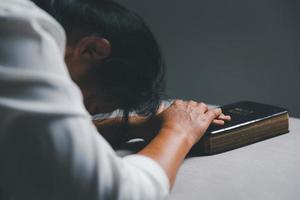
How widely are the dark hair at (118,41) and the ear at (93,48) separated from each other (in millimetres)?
19

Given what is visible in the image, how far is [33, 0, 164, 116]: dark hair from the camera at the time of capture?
2.38 ft

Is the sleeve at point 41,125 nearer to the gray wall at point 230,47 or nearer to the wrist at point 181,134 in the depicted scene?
the wrist at point 181,134

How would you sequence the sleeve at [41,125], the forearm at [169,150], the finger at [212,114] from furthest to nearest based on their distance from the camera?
the finger at [212,114]
the forearm at [169,150]
the sleeve at [41,125]

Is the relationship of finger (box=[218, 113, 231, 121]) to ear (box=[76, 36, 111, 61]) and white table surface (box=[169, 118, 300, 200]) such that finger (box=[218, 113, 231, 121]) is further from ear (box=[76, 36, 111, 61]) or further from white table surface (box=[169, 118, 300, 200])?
ear (box=[76, 36, 111, 61])

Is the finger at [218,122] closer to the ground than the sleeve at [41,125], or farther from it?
closer to the ground

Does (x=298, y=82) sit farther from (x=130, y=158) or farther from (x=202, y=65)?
(x=130, y=158)

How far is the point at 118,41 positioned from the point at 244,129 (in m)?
0.29

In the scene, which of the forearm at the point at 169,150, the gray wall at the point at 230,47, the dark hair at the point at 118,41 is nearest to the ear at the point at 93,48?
the dark hair at the point at 118,41

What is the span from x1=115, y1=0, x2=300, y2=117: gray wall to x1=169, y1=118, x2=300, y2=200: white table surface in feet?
2.42

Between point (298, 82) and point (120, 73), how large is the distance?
38.8 inches

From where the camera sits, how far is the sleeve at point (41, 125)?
462 millimetres

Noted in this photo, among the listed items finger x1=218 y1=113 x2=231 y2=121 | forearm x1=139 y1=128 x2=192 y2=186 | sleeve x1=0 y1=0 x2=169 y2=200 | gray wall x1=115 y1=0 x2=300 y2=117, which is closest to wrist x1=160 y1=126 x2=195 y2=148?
forearm x1=139 y1=128 x2=192 y2=186

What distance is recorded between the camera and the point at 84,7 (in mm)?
738

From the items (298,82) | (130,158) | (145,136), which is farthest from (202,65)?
(130,158)
